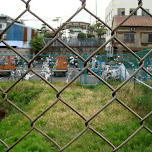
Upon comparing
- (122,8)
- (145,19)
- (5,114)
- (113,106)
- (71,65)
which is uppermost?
(122,8)

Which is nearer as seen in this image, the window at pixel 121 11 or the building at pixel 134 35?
the building at pixel 134 35

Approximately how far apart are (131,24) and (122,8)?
6.77 meters

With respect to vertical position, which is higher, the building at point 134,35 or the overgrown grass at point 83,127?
the building at point 134,35

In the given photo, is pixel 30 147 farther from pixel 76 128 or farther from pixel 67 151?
pixel 76 128

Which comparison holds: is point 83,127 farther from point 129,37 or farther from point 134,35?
point 134,35

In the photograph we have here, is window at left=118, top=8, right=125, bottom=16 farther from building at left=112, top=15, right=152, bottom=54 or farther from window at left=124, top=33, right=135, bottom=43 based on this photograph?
window at left=124, top=33, right=135, bottom=43

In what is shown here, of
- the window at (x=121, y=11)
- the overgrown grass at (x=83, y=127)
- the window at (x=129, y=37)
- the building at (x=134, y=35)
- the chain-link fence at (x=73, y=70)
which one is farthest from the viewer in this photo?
the window at (x=121, y=11)

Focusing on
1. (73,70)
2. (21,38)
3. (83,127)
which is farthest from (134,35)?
(83,127)

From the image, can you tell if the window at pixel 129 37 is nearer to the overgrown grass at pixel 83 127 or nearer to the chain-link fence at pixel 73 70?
the chain-link fence at pixel 73 70

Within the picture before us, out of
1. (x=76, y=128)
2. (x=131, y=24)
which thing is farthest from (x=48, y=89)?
(x=131, y=24)

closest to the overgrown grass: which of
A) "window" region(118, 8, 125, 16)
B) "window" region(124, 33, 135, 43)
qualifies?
"window" region(124, 33, 135, 43)

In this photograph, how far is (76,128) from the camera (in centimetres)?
379

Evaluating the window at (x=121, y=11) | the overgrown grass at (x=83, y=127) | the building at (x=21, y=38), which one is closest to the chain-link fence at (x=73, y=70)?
the building at (x=21, y=38)

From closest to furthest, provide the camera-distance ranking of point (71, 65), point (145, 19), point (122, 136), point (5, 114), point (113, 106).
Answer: point (122, 136) → point (113, 106) → point (5, 114) → point (71, 65) → point (145, 19)
